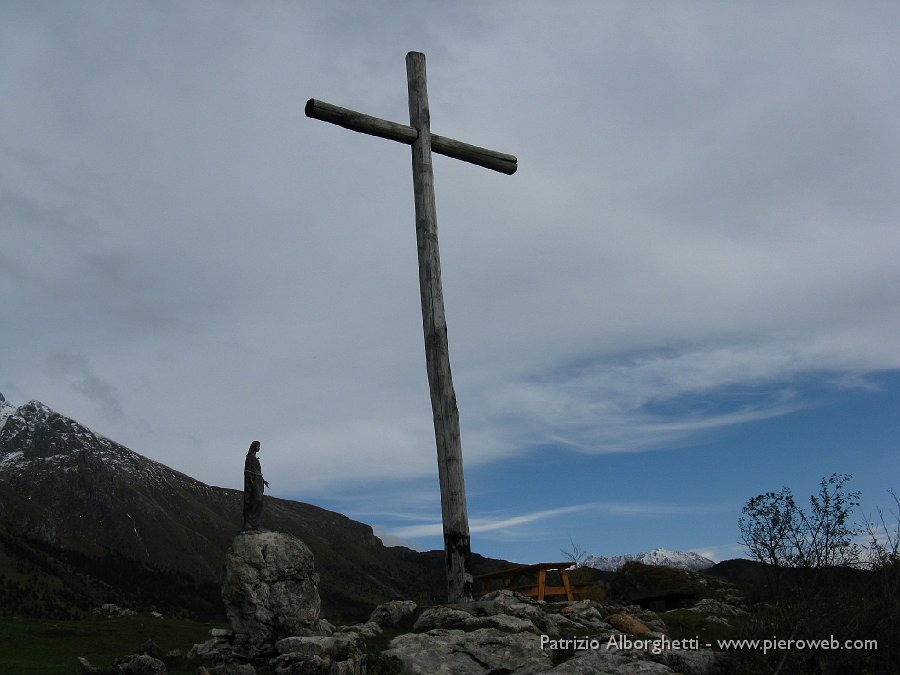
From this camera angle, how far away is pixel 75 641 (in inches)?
989

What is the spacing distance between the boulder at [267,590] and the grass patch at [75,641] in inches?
55.8

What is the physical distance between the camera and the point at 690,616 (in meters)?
21.1

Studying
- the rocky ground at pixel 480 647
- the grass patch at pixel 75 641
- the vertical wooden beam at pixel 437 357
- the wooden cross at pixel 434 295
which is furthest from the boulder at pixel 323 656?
the grass patch at pixel 75 641

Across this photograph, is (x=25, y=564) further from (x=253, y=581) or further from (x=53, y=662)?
(x=253, y=581)

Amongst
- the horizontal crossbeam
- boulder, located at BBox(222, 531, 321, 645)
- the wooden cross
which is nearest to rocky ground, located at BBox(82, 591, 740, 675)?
boulder, located at BBox(222, 531, 321, 645)

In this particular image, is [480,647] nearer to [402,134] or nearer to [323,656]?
[323,656]

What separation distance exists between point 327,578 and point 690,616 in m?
171

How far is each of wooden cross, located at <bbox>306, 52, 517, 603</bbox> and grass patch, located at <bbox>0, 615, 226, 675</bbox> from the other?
5808mm

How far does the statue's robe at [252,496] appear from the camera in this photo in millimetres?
16719

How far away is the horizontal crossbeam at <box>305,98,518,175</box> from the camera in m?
15.9

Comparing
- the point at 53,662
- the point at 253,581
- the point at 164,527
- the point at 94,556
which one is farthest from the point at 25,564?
the point at 253,581

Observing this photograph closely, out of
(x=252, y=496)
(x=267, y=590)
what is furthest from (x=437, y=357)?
(x=267, y=590)

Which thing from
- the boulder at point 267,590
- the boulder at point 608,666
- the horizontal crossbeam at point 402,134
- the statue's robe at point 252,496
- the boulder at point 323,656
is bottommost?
the boulder at point 608,666

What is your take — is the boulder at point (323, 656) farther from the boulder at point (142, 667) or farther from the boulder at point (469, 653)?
the boulder at point (142, 667)
